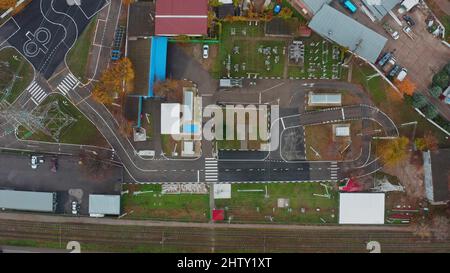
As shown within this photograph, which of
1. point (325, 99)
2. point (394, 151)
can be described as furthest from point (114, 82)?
point (394, 151)

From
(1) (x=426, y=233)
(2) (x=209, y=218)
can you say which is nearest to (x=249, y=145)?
(2) (x=209, y=218)

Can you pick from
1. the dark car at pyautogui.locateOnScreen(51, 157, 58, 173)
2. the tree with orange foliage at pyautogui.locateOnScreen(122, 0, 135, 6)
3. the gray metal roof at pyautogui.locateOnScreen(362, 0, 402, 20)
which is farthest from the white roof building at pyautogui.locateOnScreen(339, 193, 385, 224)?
the dark car at pyautogui.locateOnScreen(51, 157, 58, 173)

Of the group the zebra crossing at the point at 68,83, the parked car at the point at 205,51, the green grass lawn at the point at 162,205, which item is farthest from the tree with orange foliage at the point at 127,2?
the green grass lawn at the point at 162,205

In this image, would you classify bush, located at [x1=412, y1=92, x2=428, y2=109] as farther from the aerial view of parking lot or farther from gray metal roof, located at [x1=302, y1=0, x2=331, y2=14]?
gray metal roof, located at [x1=302, y1=0, x2=331, y2=14]

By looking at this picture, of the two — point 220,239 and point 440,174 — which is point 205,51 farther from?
point 440,174

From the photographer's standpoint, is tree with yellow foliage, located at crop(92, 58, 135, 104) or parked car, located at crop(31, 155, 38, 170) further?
parked car, located at crop(31, 155, 38, 170)
